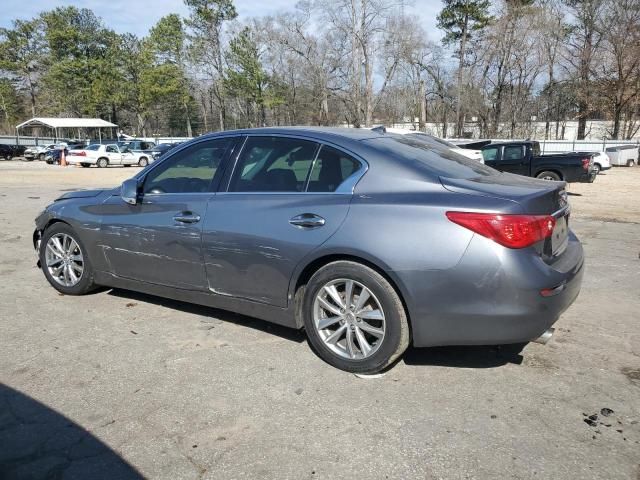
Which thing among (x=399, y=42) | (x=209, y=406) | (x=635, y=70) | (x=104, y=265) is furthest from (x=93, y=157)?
(x=635, y=70)

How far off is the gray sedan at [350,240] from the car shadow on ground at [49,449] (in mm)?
1434

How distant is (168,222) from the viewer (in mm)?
4160

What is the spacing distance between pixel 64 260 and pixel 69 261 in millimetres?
65

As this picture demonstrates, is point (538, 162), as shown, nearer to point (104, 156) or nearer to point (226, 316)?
point (226, 316)

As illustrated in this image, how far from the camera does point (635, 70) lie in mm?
43250

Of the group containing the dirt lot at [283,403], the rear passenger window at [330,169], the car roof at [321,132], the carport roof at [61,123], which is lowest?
the dirt lot at [283,403]

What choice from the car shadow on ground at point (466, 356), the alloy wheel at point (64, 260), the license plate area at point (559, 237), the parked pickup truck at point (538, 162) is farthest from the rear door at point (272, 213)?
the parked pickup truck at point (538, 162)

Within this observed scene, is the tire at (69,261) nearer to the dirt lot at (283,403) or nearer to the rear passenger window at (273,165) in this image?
the dirt lot at (283,403)

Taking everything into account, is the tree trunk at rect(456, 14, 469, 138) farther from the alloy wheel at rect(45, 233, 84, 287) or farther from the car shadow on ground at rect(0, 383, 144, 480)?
the car shadow on ground at rect(0, 383, 144, 480)

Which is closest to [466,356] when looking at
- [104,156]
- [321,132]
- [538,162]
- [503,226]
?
[503,226]

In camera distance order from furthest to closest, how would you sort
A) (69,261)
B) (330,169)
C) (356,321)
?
(69,261) → (330,169) → (356,321)

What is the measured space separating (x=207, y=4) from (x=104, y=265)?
2395 inches

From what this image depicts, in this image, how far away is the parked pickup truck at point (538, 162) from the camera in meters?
15.8

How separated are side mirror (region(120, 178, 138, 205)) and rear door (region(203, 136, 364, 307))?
0.83 metres
